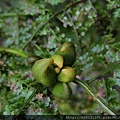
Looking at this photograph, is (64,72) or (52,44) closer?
(64,72)

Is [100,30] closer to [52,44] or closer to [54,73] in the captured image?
[52,44]

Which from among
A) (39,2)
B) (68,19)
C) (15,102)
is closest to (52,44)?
(68,19)

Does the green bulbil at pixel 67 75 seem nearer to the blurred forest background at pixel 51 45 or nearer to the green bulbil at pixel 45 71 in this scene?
the green bulbil at pixel 45 71

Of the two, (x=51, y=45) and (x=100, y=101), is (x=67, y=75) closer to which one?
(x=100, y=101)

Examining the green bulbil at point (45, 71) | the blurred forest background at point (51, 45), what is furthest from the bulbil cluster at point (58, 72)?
the blurred forest background at point (51, 45)

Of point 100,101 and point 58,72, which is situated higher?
point 58,72

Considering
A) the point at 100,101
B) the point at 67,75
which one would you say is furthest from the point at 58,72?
the point at 100,101

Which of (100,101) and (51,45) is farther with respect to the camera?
(51,45)
